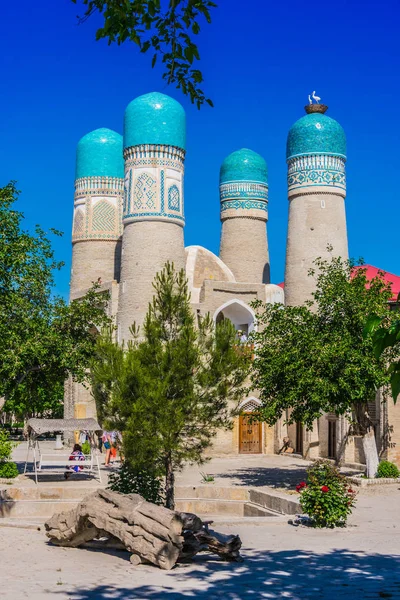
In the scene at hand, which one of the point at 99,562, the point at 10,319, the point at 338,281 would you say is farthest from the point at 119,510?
the point at 338,281

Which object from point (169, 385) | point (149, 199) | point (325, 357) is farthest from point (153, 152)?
point (169, 385)

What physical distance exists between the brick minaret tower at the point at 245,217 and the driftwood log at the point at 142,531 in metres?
22.2

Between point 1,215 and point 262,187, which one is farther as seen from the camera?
point 262,187

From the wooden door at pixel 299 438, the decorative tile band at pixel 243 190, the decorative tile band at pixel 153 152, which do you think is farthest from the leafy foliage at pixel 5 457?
the decorative tile band at pixel 243 190

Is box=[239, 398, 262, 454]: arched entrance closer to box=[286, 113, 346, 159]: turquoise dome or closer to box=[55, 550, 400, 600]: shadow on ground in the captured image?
box=[286, 113, 346, 159]: turquoise dome

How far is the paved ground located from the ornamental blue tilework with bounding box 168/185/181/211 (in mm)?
16315

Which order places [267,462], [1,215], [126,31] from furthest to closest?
[267,462]
[1,215]
[126,31]

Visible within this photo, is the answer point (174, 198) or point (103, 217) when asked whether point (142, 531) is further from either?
point (103, 217)

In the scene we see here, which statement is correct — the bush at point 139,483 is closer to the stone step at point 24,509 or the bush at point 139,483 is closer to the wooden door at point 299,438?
the stone step at point 24,509

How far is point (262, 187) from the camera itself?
32.1m

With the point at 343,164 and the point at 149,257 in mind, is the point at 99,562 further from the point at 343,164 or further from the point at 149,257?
the point at 343,164

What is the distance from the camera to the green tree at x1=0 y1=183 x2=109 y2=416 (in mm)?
16062

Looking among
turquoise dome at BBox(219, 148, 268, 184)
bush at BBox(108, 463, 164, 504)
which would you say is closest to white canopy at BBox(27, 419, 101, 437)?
bush at BBox(108, 463, 164, 504)

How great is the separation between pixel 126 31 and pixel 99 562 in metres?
5.74
